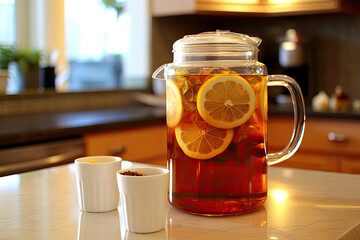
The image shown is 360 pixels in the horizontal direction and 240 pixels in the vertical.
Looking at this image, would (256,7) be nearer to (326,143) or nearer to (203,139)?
(326,143)

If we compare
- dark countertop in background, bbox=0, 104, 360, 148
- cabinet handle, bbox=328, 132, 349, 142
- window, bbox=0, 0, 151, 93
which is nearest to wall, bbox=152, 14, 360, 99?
window, bbox=0, 0, 151, 93

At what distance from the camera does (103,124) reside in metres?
2.10

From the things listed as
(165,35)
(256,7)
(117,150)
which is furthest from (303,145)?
(165,35)

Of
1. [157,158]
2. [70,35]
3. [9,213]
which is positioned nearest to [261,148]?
[9,213]

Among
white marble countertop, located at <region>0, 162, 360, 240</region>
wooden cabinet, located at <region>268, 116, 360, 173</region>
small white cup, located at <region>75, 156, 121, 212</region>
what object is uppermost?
Result: small white cup, located at <region>75, 156, 121, 212</region>

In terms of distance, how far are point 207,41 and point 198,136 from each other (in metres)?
0.15

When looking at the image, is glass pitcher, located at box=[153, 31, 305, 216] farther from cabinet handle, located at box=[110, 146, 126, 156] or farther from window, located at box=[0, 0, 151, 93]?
window, located at box=[0, 0, 151, 93]

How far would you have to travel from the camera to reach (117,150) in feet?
7.14

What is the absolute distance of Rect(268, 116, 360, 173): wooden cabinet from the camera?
2422 mm

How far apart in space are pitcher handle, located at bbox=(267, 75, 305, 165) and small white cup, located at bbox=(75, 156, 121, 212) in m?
0.26

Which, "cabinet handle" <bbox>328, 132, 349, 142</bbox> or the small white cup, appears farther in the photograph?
"cabinet handle" <bbox>328, 132, 349, 142</bbox>

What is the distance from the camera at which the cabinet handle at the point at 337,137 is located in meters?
2.44

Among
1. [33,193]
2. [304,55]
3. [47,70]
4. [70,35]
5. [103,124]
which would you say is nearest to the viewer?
[33,193]

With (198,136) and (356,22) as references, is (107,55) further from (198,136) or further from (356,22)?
(198,136)
